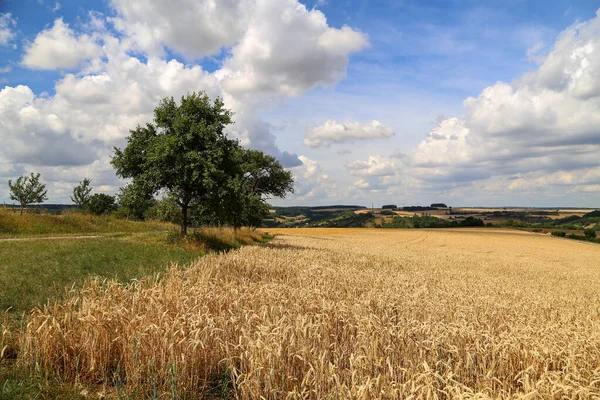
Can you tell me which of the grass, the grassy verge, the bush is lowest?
the bush

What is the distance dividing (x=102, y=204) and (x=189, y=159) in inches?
2679

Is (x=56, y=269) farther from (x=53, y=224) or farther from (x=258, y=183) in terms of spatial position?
(x=258, y=183)

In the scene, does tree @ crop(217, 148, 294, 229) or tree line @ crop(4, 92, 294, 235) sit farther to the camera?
tree @ crop(217, 148, 294, 229)

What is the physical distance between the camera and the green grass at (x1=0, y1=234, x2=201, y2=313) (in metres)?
11.9

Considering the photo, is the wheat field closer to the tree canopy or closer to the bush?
the tree canopy

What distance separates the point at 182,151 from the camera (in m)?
27.6

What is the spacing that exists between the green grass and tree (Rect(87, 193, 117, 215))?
65.3 metres

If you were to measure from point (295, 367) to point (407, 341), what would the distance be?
2293 mm

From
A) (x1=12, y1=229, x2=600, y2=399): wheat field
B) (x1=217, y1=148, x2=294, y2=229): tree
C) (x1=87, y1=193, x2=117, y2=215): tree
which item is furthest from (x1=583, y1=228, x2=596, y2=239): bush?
(x1=87, y1=193, x2=117, y2=215): tree

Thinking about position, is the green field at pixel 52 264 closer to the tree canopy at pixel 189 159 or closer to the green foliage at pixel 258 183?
the tree canopy at pixel 189 159

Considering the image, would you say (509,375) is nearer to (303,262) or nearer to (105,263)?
(303,262)

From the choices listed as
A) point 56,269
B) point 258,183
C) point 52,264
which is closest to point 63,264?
point 52,264

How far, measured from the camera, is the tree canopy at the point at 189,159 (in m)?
26.8

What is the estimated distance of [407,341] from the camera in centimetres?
684
